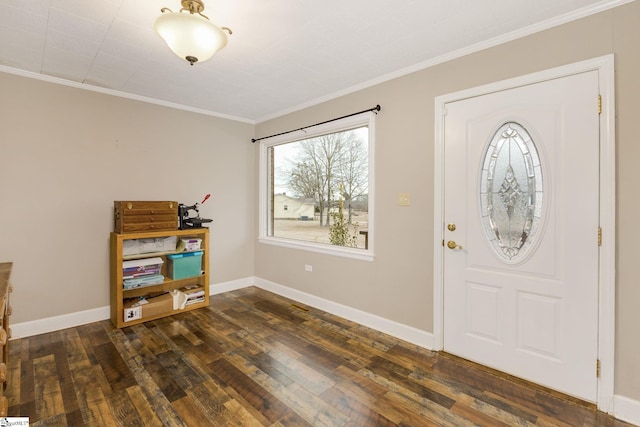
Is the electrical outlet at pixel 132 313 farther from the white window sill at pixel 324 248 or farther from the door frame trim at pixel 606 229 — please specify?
the door frame trim at pixel 606 229

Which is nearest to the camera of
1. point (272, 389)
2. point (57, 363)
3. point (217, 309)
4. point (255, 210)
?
point (272, 389)

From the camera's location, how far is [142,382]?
86.9 inches

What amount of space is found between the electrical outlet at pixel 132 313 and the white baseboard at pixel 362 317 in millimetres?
1665

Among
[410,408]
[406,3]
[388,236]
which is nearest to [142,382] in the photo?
[410,408]

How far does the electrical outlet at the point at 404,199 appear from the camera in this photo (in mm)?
2863

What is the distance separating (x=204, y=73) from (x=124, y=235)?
183cm

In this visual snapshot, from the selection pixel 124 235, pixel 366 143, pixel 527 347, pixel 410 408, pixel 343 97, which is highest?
pixel 343 97

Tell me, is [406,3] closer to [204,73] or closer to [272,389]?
[204,73]

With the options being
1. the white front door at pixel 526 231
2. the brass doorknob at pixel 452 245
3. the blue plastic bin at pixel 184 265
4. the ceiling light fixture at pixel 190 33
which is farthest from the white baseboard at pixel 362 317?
the ceiling light fixture at pixel 190 33

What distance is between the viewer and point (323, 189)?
3.98 m

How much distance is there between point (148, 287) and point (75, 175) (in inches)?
56.8

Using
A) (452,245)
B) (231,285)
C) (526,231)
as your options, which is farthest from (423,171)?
(231,285)

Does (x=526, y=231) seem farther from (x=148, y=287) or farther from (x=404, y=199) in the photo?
(x=148, y=287)

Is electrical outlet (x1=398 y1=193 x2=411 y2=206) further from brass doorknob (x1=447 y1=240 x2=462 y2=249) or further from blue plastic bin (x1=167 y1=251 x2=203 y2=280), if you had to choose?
blue plastic bin (x1=167 y1=251 x2=203 y2=280)
